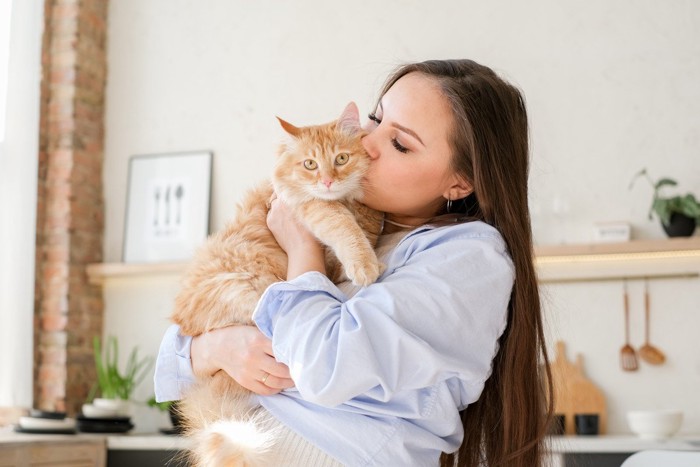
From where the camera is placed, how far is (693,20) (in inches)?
158

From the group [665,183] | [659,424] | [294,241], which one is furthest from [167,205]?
[294,241]

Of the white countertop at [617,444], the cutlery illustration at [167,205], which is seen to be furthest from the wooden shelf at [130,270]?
the white countertop at [617,444]

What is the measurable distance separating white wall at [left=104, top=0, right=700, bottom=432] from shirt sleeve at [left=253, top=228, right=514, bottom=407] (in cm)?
258

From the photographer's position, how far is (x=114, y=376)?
4.33 m

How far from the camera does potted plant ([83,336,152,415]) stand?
13.9ft

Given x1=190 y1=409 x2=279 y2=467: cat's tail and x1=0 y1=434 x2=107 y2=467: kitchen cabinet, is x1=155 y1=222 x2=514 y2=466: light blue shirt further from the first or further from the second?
x1=0 y1=434 x2=107 y2=467: kitchen cabinet

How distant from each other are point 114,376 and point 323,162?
3016mm

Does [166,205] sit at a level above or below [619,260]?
above

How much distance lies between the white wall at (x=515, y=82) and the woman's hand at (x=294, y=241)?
A: 2.43m

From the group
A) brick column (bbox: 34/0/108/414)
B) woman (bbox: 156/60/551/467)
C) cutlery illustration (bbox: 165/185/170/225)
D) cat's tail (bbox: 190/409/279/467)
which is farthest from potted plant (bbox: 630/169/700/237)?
brick column (bbox: 34/0/108/414)

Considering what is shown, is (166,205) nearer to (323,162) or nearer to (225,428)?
(323,162)

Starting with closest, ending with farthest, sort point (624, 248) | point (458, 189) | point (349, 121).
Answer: point (458, 189) → point (349, 121) → point (624, 248)

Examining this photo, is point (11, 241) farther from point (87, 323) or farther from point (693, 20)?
point (693, 20)

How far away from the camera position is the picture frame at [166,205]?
4.58 meters
